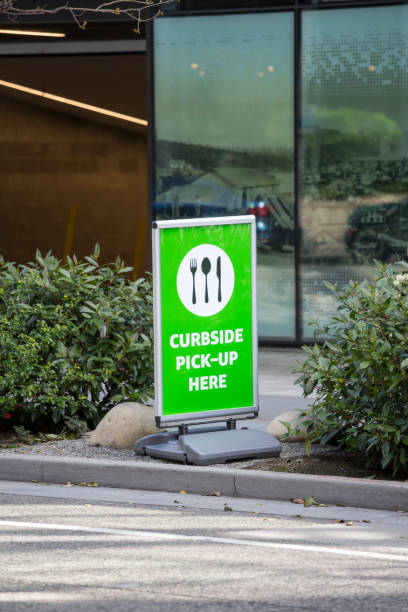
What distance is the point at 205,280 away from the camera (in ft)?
29.4

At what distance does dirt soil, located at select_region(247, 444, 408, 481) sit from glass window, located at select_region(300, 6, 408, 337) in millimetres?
7340

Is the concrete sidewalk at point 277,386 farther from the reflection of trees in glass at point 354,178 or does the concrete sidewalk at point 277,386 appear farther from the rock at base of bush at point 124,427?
the reflection of trees in glass at point 354,178

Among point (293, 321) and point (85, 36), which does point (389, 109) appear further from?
point (85, 36)

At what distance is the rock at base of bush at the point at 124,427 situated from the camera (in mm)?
9289

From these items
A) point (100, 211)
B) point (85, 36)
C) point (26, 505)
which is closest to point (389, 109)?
point (85, 36)

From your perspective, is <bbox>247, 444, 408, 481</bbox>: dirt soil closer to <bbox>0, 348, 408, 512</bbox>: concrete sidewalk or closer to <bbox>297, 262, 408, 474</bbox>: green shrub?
<bbox>297, 262, 408, 474</bbox>: green shrub

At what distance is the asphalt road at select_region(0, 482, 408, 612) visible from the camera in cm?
561

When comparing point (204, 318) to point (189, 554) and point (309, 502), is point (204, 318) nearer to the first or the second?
point (309, 502)

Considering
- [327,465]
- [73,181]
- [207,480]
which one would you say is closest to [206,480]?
[207,480]

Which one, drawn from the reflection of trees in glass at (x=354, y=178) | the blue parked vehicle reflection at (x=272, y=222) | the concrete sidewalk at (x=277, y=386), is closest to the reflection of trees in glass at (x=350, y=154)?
the reflection of trees in glass at (x=354, y=178)

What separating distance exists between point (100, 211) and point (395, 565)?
91.5 feet

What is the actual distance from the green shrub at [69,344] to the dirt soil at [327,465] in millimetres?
1771

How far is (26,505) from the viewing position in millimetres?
7824

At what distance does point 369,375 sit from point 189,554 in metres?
2.18
